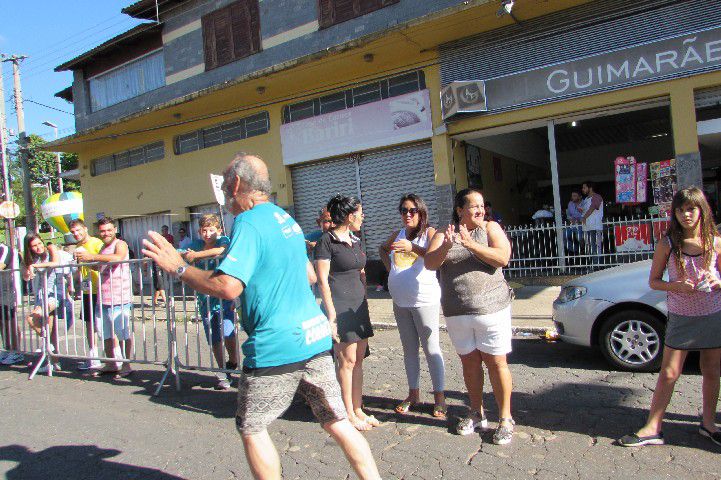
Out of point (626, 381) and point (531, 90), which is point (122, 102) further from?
point (626, 381)

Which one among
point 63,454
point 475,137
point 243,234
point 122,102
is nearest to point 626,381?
point 243,234

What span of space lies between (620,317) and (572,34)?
6.96 metres

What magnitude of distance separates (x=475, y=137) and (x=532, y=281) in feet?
11.1

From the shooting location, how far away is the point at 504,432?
3.75 metres

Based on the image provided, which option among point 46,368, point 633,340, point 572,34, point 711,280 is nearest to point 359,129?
point 572,34

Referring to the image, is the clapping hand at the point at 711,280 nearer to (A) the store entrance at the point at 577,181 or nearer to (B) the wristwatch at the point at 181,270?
(B) the wristwatch at the point at 181,270

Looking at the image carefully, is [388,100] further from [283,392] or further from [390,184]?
[283,392]

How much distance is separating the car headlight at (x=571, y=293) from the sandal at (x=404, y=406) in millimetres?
2201

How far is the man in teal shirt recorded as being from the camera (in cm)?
257

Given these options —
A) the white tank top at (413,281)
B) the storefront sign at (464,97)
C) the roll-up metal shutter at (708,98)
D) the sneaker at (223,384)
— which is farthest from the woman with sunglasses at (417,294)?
the roll-up metal shutter at (708,98)

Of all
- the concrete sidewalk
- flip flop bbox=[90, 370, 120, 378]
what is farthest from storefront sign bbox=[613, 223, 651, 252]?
flip flop bbox=[90, 370, 120, 378]

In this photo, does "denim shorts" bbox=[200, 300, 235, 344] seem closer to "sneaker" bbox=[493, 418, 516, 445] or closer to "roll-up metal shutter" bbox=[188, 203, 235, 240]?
"sneaker" bbox=[493, 418, 516, 445]

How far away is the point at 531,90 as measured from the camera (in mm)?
10703

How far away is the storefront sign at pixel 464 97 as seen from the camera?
11.1 m
